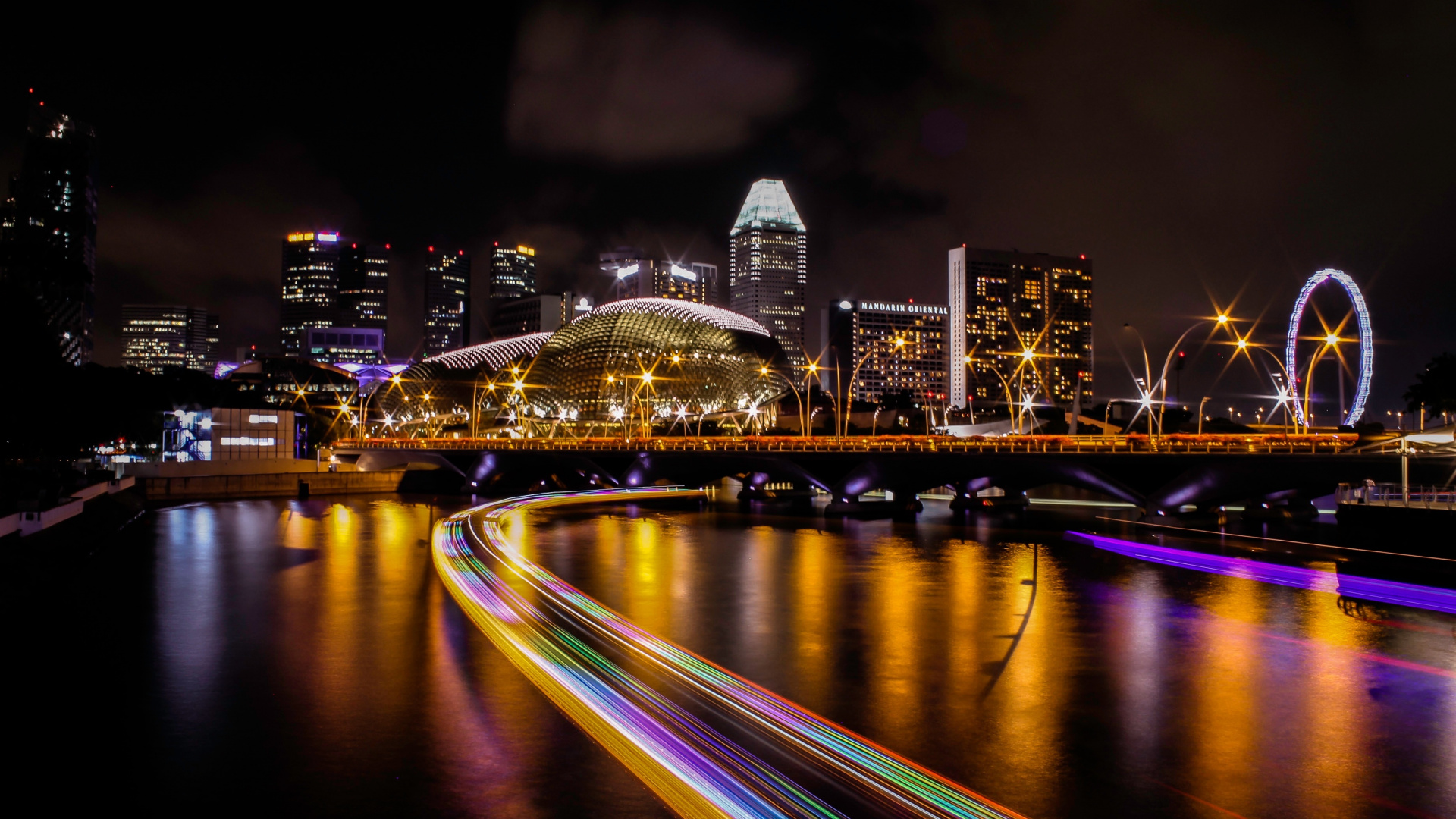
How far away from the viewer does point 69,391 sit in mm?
54312

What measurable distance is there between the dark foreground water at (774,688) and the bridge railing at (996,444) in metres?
20.0

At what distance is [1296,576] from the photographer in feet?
95.6

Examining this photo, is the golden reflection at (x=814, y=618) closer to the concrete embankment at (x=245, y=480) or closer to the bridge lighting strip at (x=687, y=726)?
the bridge lighting strip at (x=687, y=726)

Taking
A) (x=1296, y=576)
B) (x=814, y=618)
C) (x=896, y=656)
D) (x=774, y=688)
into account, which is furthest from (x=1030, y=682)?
(x=1296, y=576)

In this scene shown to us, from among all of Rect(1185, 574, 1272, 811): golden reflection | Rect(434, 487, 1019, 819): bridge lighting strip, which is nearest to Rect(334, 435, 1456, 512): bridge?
Rect(1185, 574, 1272, 811): golden reflection

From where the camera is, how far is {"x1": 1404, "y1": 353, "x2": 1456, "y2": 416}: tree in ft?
247

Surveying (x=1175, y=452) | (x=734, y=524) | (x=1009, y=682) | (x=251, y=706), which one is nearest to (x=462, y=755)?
(x=251, y=706)

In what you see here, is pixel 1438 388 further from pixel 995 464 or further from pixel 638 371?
pixel 638 371

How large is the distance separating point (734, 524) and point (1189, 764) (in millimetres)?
40956

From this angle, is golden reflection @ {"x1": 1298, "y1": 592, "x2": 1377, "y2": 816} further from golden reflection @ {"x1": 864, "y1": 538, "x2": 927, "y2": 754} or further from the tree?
the tree

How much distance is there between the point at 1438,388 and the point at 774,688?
83.0 metres

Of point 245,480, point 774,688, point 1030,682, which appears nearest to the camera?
point 774,688

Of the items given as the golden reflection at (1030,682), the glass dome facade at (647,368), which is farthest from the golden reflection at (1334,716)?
the glass dome facade at (647,368)

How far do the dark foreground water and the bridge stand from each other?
18842 millimetres
